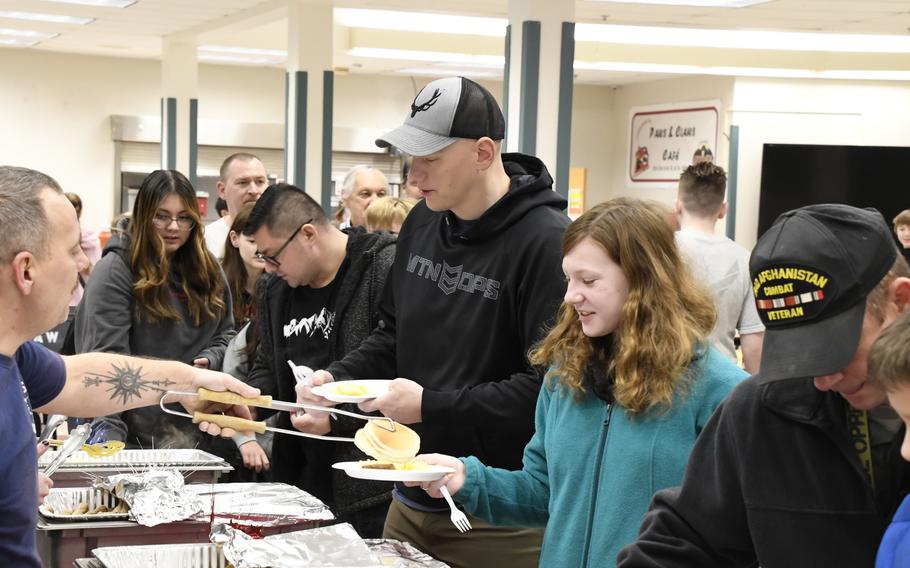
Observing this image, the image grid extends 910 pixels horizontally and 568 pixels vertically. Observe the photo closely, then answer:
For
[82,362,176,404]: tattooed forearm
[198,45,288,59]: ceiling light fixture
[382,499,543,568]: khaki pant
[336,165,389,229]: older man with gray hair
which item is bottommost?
[382,499,543,568]: khaki pant

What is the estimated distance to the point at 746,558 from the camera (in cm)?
148

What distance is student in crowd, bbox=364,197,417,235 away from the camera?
489 centimetres

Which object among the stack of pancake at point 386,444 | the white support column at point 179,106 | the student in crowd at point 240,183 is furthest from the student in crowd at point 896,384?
the white support column at point 179,106

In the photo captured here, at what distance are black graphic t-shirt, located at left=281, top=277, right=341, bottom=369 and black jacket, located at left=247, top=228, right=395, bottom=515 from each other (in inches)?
0.8

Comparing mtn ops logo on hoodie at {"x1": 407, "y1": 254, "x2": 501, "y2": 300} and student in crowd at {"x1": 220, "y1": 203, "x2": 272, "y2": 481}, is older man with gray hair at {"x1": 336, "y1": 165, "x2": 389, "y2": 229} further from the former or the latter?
mtn ops logo on hoodie at {"x1": 407, "y1": 254, "x2": 501, "y2": 300}

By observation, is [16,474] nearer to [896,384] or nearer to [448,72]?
[896,384]

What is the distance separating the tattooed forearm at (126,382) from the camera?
8.10 feet

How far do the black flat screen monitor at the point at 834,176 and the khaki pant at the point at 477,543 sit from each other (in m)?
10.5

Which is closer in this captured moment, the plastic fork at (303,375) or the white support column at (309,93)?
the plastic fork at (303,375)

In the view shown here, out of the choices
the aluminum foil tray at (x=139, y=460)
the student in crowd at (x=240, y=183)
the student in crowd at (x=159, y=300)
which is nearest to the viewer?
the aluminum foil tray at (x=139, y=460)

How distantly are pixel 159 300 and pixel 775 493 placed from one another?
2469 mm

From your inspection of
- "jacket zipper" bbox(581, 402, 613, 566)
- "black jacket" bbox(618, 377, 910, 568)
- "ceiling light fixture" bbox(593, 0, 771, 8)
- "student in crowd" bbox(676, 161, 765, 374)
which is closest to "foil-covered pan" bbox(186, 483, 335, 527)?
"jacket zipper" bbox(581, 402, 613, 566)

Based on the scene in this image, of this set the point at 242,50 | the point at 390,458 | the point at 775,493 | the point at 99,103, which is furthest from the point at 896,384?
the point at 99,103

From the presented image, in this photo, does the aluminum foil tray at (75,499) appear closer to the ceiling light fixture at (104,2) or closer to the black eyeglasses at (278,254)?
the black eyeglasses at (278,254)
